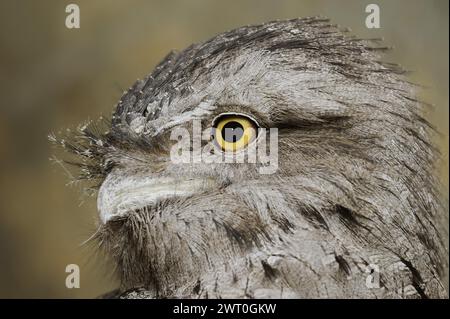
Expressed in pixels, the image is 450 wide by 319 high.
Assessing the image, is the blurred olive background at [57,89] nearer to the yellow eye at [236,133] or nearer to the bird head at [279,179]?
the bird head at [279,179]

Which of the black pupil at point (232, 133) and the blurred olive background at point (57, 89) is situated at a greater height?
the blurred olive background at point (57, 89)

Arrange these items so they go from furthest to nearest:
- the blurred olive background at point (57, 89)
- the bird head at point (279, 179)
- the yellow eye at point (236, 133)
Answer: the blurred olive background at point (57, 89) → the yellow eye at point (236, 133) → the bird head at point (279, 179)

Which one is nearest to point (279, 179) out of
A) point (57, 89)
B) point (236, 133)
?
point (236, 133)

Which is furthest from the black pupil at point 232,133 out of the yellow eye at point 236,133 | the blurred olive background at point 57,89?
the blurred olive background at point 57,89

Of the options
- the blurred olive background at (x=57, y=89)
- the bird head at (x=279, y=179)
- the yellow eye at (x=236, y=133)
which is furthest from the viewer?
the blurred olive background at (x=57, y=89)

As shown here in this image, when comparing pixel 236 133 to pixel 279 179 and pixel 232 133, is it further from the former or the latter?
pixel 279 179

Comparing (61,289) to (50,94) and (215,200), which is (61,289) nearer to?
(50,94)

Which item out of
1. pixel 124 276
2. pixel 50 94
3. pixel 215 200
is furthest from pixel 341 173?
pixel 50 94
